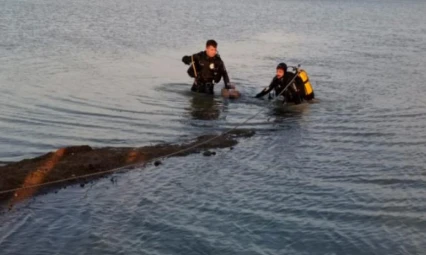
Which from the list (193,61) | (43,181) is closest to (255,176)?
(43,181)

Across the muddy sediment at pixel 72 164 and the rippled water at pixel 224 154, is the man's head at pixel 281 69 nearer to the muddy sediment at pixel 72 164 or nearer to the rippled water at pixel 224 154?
the rippled water at pixel 224 154

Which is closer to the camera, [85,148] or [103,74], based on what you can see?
[85,148]

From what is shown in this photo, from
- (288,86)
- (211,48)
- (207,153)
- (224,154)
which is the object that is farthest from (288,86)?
(207,153)

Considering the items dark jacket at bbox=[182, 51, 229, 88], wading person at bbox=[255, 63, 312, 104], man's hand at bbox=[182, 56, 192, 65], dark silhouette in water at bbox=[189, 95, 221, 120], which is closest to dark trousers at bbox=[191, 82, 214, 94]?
dark jacket at bbox=[182, 51, 229, 88]

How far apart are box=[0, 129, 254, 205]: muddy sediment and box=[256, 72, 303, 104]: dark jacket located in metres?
4.17

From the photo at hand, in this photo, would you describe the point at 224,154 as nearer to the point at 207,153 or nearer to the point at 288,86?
the point at 207,153

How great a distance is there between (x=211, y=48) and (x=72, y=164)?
644cm

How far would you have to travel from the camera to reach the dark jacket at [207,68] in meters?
13.8

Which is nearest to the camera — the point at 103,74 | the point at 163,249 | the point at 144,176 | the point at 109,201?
the point at 163,249

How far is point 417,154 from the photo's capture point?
948 centimetres

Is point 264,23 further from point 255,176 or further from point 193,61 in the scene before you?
point 255,176

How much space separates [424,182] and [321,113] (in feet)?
15.8

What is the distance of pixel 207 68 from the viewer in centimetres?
1401

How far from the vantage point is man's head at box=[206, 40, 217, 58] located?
1337cm
